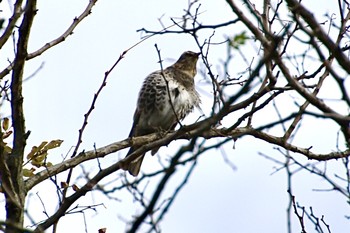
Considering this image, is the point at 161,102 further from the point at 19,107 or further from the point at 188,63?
the point at 19,107

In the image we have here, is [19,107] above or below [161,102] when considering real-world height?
below

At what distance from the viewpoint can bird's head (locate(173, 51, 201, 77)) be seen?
920cm

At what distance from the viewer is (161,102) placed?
832cm

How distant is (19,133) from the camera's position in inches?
179

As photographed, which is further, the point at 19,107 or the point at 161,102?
the point at 161,102

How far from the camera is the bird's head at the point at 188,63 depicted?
920cm

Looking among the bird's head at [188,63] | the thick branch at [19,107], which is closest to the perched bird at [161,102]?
the bird's head at [188,63]

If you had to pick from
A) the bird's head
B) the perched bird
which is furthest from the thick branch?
the bird's head

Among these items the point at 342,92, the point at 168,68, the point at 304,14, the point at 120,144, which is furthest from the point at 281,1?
the point at 168,68

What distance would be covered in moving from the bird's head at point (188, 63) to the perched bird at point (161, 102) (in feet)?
0.88

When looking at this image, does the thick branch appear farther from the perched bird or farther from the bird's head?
the bird's head

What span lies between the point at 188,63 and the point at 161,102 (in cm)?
122

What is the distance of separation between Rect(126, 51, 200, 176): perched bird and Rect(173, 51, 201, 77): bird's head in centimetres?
27

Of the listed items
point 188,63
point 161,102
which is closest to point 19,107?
point 161,102
